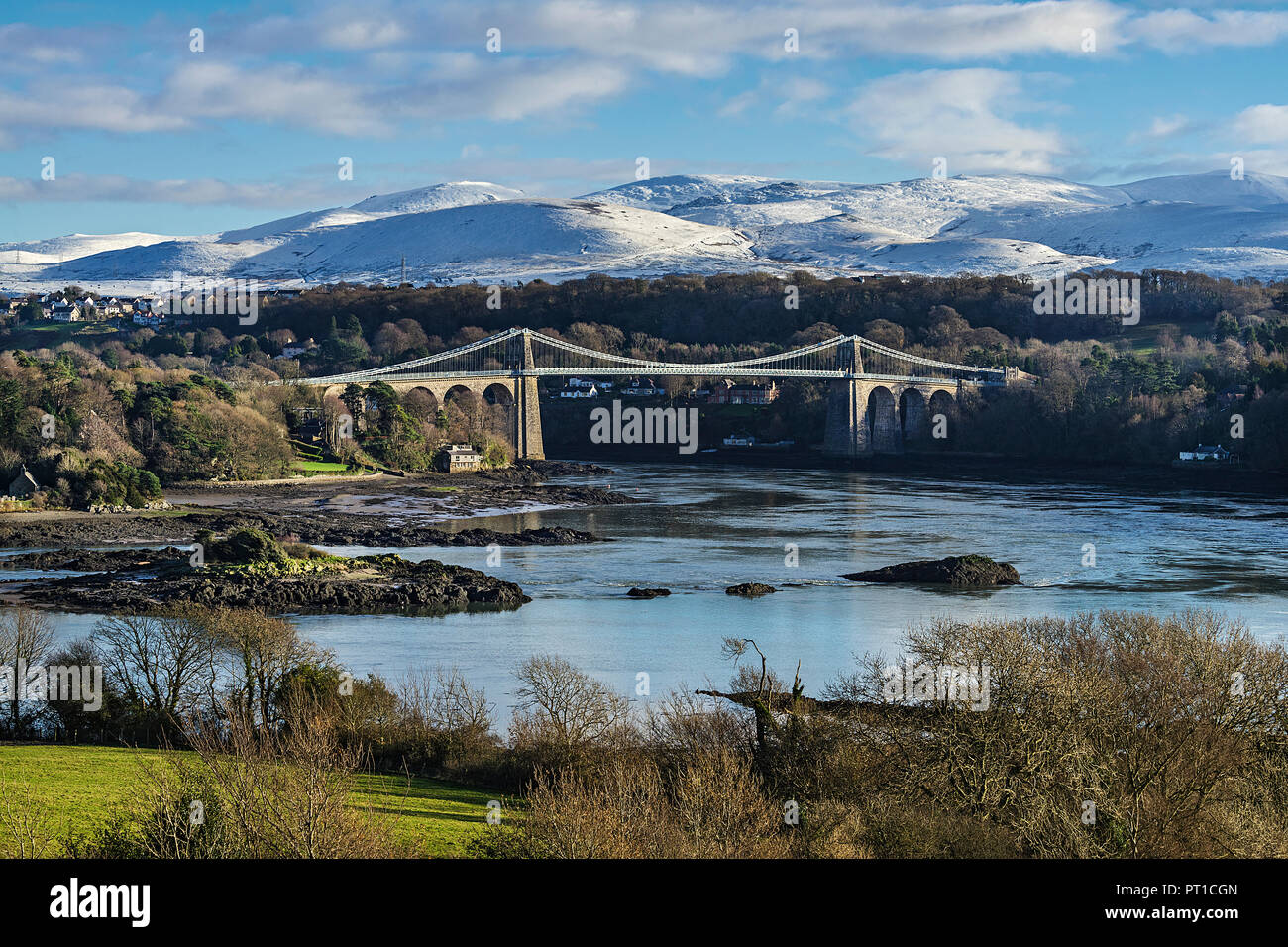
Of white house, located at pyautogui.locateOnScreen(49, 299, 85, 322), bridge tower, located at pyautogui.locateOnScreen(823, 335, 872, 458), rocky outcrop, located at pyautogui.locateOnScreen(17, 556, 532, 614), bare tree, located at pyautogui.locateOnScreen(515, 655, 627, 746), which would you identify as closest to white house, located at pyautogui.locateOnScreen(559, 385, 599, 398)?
bridge tower, located at pyautogui.locateOnScreen(823, 335, 872, 458)

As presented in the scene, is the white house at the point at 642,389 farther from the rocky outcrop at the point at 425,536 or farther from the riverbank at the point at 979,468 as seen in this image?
the rocky outcrop at the point at 425,536

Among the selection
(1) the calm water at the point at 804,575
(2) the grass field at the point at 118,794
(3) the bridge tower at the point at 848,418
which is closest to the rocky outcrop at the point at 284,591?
(1) the calm water at the point at 804,575

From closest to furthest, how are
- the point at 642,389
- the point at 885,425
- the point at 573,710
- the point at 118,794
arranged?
the point at 118,794 → the point at 573,710 → the point at 885,425 → the point at 642,389

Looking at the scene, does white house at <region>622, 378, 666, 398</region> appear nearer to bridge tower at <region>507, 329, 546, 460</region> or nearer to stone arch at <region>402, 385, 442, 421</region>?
bridge tower at <region>507, 329, 546, 460</region>

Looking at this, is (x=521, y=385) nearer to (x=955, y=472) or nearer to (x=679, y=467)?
(x=679, y=467)

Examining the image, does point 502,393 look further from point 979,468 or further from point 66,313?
point 66,313

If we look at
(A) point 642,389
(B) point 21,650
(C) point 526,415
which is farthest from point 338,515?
(A) point 642,389
